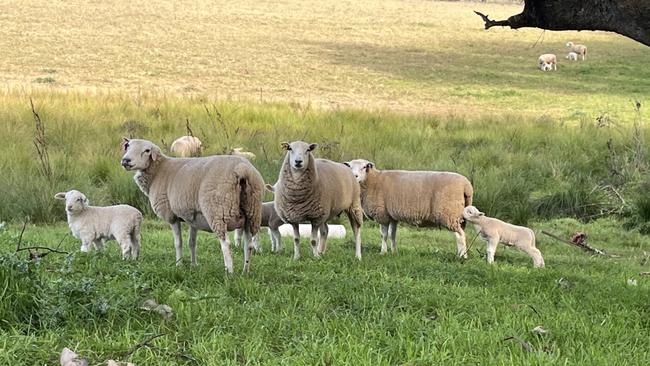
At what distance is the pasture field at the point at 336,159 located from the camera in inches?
181

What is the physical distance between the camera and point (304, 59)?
115ft

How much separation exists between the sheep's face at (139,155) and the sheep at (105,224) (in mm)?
586

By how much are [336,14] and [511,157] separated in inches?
1767

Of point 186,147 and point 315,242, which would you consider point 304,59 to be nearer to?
point 186,147

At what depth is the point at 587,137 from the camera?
55.7 feet

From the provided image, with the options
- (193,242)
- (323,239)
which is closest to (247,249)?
(193,242)

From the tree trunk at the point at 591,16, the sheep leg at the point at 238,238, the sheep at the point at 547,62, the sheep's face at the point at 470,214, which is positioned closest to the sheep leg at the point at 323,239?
the sheep leg at the point at 238,238

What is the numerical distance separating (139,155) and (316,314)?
276 cm

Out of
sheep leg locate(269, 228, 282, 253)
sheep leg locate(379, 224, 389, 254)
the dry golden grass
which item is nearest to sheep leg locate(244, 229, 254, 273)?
sheep leg locate(269, 228, 282, 253)

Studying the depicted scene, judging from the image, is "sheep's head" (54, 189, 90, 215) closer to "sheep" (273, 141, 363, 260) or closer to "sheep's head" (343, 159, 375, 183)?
"sheep" (273, 141, 363, 260)

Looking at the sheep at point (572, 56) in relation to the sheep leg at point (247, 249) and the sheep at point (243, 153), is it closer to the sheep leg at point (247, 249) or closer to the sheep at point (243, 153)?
the sheep at point (243, 153)

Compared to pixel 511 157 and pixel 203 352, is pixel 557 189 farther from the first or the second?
pixel 203 352

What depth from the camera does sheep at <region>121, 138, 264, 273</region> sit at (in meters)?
6.45

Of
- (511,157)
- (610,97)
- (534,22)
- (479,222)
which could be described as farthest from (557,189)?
(610,97)
